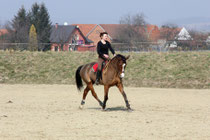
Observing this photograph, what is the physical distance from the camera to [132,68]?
1207 inches

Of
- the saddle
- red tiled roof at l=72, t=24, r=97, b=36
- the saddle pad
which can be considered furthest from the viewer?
red tiled roof at l=72, t=24, r=97, b=36

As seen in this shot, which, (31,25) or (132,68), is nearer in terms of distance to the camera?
A: (132,68)

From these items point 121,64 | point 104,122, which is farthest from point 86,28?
point 104,122

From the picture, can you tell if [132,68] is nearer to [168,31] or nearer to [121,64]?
[121,64]

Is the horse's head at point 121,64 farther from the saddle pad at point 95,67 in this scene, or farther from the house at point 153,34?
the house at point 153,34

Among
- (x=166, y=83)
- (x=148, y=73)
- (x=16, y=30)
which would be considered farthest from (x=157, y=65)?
(x=16, y=30)

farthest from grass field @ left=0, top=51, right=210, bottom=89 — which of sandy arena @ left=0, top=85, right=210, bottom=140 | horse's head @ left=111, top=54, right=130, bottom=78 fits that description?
horse's head @ left=111, top=54, right=130, bottom=78

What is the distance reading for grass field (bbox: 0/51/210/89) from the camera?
27.4 metres

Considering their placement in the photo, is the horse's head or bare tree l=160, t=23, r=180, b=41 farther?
bare tree l=160, t=23, r=180, b=41

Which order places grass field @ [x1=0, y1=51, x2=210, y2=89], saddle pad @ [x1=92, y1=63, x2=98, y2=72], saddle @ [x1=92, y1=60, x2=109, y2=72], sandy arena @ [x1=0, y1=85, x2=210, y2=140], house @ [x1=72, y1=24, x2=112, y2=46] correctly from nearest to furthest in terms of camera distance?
sandy arena @ [x1=0, y1=85, x2=210, y2=140]
saddle @ [x1=92, y1=60, x2=109, y2=72]
saddle pad @ [x1=92, y1=63, x2=98, y2=72]
grass field @ [x1=0, y1=51, x2=210, y2=89]
house @ [x1=72, y1=24, x2=112, y2=46]

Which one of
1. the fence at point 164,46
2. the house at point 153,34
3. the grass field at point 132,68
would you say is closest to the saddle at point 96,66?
the grass field at point 132,68

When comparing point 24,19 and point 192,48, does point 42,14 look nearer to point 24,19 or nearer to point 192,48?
point 24,19

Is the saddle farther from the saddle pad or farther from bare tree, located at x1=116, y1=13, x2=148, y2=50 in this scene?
bare tree, located at x1=116, y1=13, x2=148, y2=50

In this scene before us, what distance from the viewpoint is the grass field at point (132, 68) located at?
2739 cm
